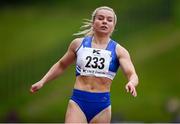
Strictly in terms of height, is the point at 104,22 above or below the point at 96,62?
above

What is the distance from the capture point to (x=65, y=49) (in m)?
13.8

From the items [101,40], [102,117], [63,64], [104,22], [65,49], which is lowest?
[65,49]

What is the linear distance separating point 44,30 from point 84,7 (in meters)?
0.95

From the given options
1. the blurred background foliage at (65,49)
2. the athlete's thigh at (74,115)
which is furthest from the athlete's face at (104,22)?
the blurred background foliage at (65,49)

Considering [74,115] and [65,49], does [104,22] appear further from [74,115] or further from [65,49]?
[65,49]

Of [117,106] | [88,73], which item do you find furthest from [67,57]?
[117,106]

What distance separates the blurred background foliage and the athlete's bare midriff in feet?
20.1

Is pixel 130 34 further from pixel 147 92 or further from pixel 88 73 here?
pixel 88 73

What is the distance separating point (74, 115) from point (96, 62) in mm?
639

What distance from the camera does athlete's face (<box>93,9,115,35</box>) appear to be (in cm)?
762

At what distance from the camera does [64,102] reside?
13906mm

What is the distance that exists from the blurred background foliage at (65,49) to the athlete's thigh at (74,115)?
620 cm

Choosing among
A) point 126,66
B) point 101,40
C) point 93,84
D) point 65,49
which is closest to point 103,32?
point 101,40

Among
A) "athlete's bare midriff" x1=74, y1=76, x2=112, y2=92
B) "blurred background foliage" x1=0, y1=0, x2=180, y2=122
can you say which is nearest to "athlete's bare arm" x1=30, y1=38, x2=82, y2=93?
"athlete's bare midriff" x1=74, y1=76, x2=112, y2=92
